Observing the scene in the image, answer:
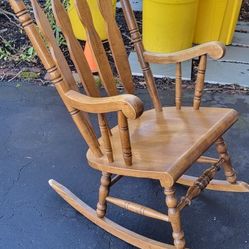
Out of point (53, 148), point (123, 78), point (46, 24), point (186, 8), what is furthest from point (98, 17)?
point (46, 24)

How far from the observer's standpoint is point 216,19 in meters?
3.20

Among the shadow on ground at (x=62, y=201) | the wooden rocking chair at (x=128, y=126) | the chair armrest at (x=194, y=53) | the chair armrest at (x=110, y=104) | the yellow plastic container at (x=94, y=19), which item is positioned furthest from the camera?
the yellow plastic container at (x=94, y=19)

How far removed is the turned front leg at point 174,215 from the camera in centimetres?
134

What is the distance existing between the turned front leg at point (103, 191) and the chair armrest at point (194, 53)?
1.85 feet

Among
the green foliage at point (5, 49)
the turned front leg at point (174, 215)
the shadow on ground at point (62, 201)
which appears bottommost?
the green foliage at point (5, 49)

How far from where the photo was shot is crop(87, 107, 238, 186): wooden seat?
1.33 meters

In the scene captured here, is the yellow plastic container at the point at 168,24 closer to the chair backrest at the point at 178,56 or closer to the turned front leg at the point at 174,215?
the chair backrest at the point at 178,56

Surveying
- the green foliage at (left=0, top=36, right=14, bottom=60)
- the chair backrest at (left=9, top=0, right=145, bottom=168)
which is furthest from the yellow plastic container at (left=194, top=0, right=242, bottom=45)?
the chair backrest at (left=9, top=0, right=145, bottom=168)

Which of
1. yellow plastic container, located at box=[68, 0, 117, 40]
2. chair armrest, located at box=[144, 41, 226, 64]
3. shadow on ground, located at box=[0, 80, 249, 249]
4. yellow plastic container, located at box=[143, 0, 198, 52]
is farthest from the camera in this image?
yellow plastic container, located at box=[68, 0, 117, 40]

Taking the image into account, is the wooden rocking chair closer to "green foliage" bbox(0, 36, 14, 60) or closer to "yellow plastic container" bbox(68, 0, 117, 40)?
"yellow plastic container" bbox(68, 0, 117, 40)

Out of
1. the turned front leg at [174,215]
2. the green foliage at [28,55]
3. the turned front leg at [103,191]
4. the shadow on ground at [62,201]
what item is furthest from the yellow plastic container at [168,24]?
the turned front leg at [174,215]

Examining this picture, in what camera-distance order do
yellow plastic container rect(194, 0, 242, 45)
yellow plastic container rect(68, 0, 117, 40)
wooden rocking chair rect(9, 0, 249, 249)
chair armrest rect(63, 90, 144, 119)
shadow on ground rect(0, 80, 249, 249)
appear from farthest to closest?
yellow plastic container rect(194, 0, 242, 45) < yellow plastic container rect(68, 0, 117, 40) < shadow on ground rect(0, 80, 249, 249) < wooden rocking chair rect(9, 0, 249, 249) < chair armrest rect(63, 90, 144, 119)

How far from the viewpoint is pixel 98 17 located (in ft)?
10.2

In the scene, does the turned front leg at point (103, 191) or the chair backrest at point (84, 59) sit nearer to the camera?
the chair backrest at point (84, 59)
